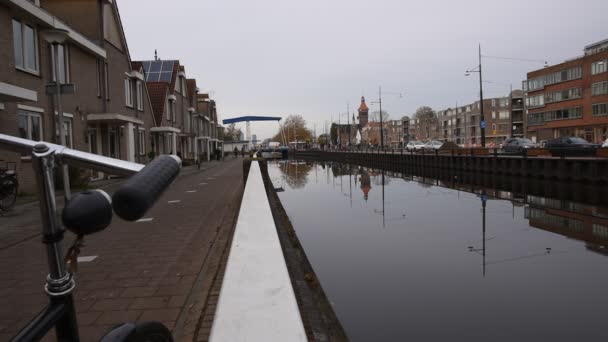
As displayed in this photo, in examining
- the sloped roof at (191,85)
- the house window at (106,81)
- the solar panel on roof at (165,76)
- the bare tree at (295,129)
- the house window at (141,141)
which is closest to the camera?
the house window at (106,81)

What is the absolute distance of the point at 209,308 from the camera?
3686 millimetres

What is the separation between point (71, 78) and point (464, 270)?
55.5 ft

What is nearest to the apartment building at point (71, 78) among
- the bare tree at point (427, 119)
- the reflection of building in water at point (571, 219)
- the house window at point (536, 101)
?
the reflection of building in water at point (571, 219)

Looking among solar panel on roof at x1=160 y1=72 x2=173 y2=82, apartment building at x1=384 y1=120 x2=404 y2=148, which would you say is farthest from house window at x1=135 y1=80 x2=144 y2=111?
apartment building at x1=384 y1=120 x2=404 y2=148

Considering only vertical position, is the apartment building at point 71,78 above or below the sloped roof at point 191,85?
below

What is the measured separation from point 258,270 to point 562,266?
24.2 feet

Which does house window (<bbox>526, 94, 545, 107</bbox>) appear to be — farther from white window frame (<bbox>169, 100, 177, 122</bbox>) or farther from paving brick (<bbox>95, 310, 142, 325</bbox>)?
paving brick (<bbox>95, 310, 142, 325</bbox>)

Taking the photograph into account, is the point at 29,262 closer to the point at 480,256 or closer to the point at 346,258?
the point at 346,258

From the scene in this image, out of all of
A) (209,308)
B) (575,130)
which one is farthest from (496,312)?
(575,130)

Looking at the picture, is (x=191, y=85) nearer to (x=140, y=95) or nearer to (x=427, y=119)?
(x=140, y=95)

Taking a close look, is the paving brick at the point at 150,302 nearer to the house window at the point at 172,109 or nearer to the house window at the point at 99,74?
the house window at the point at 99,74

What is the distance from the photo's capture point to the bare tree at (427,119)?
120 m

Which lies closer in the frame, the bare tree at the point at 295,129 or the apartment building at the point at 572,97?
the apartment building at the point at 572,97

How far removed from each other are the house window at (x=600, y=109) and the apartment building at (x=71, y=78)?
167ft
